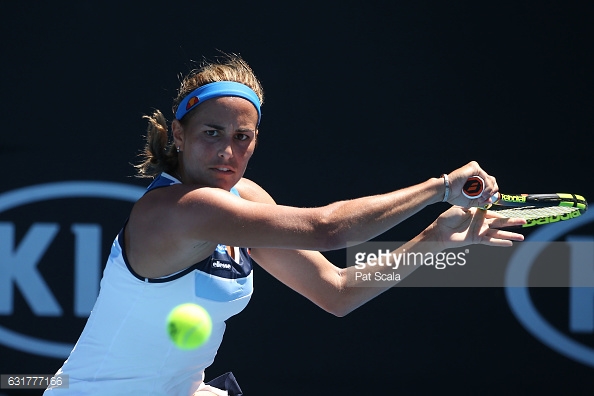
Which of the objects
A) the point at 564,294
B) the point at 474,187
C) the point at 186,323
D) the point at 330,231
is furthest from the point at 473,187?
the point at 564,294

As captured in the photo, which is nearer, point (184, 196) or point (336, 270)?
point (184, 196)

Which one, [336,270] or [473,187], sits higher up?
[473,187]

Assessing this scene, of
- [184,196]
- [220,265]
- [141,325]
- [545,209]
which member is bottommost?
[141,325]

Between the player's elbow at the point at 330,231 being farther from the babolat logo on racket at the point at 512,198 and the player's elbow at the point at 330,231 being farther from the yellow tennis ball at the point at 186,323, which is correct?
the babolat logo on racket at the point at 512,198

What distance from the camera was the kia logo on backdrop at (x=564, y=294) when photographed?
3912 millimetres

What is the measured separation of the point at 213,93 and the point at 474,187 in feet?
2.62

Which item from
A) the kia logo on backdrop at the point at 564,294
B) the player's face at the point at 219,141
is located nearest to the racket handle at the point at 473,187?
the player's face at the point at 219,141

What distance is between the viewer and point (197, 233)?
235 centimetres

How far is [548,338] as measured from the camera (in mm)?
3947

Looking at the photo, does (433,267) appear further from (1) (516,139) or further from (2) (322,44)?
(2) (322,44)

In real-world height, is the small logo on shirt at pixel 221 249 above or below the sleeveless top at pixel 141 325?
above

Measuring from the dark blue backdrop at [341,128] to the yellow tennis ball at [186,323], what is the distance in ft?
5.06

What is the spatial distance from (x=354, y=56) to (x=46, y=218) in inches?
63.4

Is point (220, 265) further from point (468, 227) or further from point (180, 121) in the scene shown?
point (468, 227)
